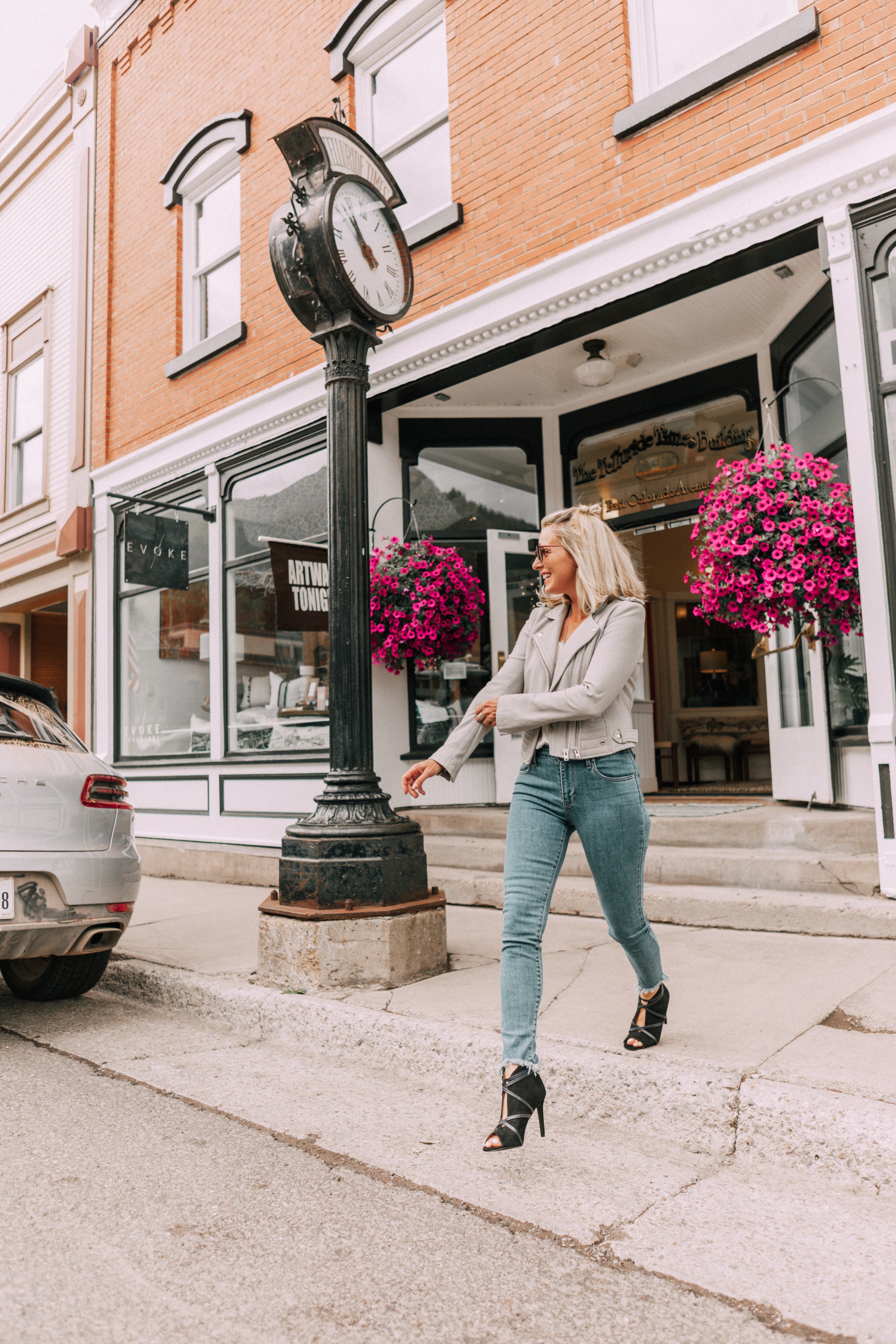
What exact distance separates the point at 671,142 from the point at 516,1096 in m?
6.16

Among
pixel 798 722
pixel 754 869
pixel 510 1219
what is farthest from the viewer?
pixel 798 722

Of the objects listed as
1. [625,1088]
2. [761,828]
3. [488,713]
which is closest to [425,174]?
[761,828]

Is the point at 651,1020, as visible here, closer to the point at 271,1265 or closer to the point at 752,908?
the point at 271,1265

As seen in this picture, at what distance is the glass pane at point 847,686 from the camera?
642 centimetres

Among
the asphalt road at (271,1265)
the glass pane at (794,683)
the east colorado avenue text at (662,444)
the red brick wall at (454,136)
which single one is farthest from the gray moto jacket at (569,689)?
the east colorado avenue text at (662,444)

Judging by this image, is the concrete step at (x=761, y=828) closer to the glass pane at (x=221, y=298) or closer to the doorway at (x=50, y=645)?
the glass pane at (x=221, y=298)

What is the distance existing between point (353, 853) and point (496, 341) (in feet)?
14.8

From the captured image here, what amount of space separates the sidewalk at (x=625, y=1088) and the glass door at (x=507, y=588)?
146 inches

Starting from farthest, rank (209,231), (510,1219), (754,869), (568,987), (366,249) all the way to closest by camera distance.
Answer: (209,231), (754,869), (366,249), (568,987), (510,1219)

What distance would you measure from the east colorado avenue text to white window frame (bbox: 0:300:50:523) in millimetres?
7458

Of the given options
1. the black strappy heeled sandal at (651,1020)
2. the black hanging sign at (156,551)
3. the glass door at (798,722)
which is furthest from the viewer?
the black hanging sign at (156,551)

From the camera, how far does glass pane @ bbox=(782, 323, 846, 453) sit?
6.55m

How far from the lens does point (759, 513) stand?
18.7 ft

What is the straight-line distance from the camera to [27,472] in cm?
1374
